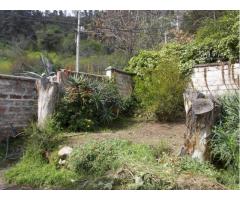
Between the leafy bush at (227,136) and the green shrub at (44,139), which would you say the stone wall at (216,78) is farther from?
the green shrub at (44,139)

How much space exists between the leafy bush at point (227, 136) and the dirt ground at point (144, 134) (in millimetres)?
694

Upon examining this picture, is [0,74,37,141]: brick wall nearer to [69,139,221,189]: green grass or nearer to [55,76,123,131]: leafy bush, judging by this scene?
[55,76,123,131]: leafy bush

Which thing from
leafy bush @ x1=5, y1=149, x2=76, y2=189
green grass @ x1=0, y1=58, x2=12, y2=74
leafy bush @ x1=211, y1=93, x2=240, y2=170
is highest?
green grass @ x1=0, y1=58, x2=12, y2=74

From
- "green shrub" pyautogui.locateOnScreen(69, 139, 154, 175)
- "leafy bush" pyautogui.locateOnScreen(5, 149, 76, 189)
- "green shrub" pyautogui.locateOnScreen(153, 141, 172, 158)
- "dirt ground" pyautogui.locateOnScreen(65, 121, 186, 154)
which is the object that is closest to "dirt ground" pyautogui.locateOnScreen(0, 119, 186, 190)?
"dirt ground" pyautogui.locateOnScreen(65, 121, 186, 154)

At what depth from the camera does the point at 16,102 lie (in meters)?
7.93

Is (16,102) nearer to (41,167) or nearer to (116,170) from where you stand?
(41,167)

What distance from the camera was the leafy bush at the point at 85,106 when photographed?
782 centimetres

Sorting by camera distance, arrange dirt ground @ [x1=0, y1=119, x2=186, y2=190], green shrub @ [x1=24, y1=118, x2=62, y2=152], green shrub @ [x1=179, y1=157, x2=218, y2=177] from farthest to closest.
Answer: dirt ground @ [x1=0, y1=119, x2=186, y2=190] → green shrub @ [x1=24, y1=118, x2=62, y2=152] → green shrub @ [x1=179, y1=157, x2=218, y2=177]

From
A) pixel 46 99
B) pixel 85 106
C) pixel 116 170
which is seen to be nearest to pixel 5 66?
pixel 85 106

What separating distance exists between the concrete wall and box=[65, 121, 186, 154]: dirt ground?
56.3 inches

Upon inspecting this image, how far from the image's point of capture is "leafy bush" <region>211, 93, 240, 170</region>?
16.2 ft

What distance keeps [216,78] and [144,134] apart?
116 inches

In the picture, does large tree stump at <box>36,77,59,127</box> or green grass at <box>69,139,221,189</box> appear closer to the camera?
green grass at <box>69,139,221,189</box>
